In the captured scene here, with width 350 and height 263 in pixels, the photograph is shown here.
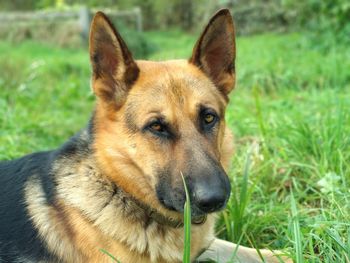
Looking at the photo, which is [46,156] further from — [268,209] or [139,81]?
[268,209]

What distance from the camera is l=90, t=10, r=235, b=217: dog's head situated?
8.87 feet

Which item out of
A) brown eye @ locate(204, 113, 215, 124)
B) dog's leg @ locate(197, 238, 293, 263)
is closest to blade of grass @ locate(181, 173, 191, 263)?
brown eye @ locate(204, 113, 215, 124)

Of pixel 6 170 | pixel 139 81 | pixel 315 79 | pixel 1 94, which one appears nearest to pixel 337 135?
pixel 139 81

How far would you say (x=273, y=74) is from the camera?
789 centimetres

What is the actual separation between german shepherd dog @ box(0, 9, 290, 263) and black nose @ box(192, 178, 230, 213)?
0.09 meters

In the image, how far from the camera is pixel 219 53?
3.29 meters

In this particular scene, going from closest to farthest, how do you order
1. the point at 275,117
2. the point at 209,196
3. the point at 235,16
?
the point at 209,196 → the point at 275,117 → the point at 235,16

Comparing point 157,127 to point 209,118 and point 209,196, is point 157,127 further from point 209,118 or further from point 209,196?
point 209,196

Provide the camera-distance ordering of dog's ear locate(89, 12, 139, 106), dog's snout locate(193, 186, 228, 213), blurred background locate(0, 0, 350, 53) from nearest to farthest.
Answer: dog's snout locate(193, 186, 228, 213) < dog's ear locate(89, 12, 139, 106) < blurred background locate(0, 0, 350, 53)

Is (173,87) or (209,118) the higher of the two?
(173,87)

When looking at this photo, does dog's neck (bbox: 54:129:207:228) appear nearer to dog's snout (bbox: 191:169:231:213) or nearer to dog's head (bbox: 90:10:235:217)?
dog's head (bbox: 90:10:235:217)

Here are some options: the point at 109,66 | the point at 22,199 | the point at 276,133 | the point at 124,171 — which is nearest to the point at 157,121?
the point at 124,171

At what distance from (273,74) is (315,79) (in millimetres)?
711

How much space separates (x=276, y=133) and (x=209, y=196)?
2.44 m
